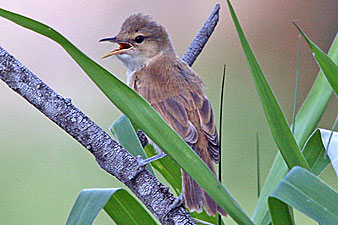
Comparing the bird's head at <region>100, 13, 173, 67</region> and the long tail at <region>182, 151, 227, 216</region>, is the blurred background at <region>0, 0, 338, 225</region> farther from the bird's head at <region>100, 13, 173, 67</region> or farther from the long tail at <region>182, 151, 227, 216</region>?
the long tail at <region>182, 151, 227, 216</region>

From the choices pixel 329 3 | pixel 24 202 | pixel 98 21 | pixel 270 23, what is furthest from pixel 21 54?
pixel 329 3

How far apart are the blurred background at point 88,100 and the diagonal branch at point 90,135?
233cm

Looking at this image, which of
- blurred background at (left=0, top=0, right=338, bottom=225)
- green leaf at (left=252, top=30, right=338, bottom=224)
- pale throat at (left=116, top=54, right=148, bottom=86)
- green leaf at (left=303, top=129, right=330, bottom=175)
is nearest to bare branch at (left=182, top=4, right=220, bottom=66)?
pale throat at (left=116, top=54, right=148, bottom=86)

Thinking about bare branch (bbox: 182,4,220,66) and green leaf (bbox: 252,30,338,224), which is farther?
bare branch (bbox: 182,4,220,66)

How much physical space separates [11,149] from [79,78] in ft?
2.09

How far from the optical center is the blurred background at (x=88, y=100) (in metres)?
3.42

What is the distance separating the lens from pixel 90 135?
35.9 inches

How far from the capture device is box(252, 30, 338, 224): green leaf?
3.60 feet

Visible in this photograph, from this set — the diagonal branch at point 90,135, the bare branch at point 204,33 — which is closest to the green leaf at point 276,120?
the diagonal branch at point 90,135

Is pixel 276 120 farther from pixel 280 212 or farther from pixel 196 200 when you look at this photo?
pixel 196 200

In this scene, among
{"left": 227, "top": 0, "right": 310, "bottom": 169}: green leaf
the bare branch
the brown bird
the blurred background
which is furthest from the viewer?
the blurred background

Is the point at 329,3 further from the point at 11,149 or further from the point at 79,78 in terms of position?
the point at 11,149

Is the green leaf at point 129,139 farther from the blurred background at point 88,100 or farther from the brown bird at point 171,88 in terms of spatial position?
the blurred background at point 88,100

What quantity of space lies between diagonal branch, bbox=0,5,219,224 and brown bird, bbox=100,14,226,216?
20cm
